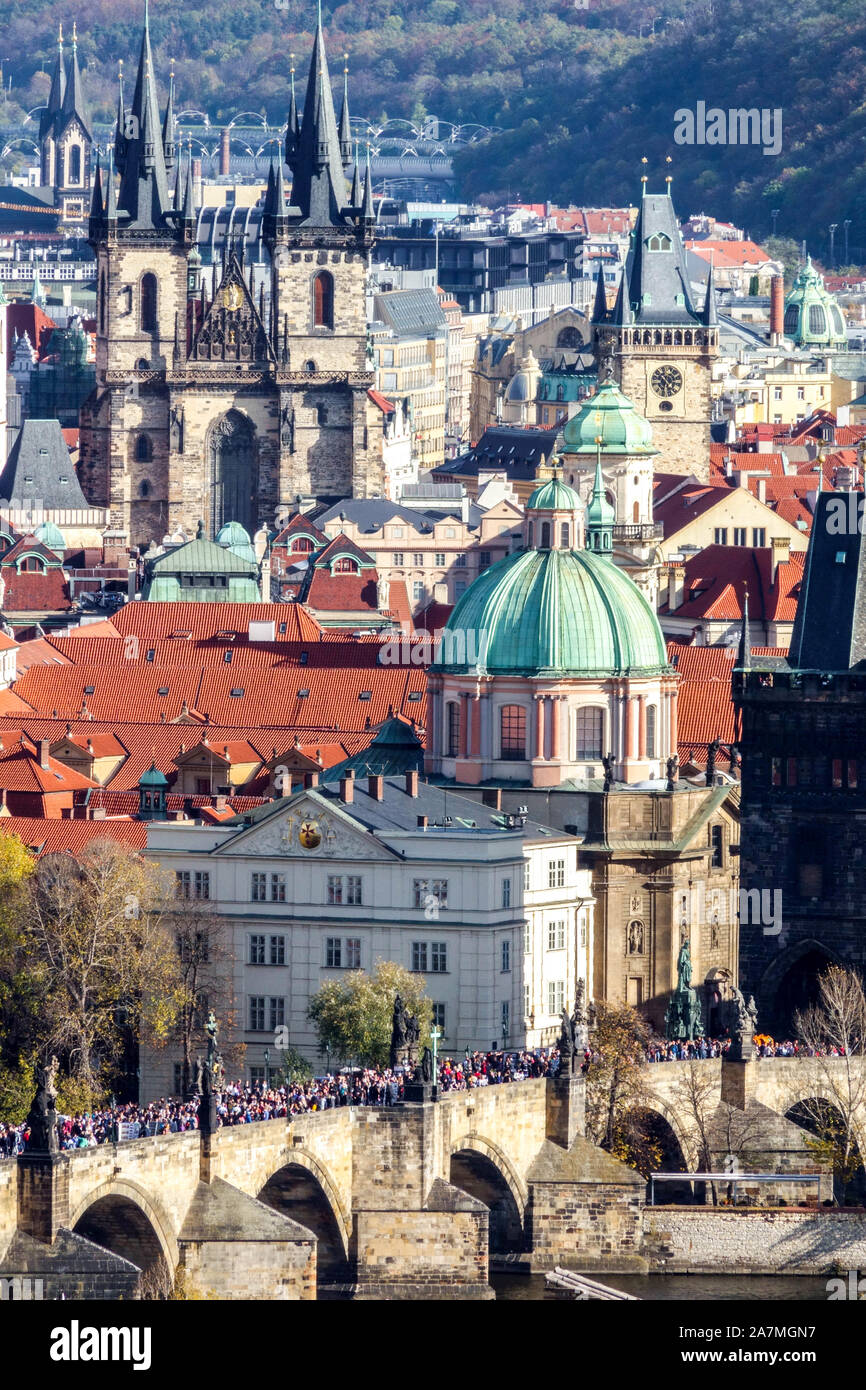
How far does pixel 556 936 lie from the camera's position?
444 feet

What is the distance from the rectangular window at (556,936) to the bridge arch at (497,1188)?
13.1 metres

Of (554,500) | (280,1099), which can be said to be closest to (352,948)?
(280,1099)

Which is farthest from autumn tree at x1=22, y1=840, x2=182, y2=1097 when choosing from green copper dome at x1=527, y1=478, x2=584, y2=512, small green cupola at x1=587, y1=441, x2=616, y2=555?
small green cupola at x1=587, y1=441, x2=616, y2=555

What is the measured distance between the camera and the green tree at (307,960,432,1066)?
125500 millimetres

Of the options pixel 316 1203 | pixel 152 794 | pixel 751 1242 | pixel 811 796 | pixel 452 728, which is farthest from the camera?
pixel 152 794

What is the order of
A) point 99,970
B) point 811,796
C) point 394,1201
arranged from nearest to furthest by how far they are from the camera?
1. point 394,1201
2. point 99,970
3. point 811,796

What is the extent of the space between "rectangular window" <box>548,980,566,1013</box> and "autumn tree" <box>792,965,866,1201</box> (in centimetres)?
577

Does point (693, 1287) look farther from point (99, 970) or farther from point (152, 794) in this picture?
point (152, 794)

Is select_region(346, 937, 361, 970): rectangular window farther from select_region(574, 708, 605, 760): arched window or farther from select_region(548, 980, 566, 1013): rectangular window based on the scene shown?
select_region(574, 708, 605, 760): arched window

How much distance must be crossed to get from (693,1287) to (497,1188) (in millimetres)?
5241

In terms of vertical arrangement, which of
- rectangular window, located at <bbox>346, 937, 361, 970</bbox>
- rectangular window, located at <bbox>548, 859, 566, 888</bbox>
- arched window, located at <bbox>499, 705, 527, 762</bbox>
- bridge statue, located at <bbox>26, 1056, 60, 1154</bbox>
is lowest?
bridge statue, located at <bbox>26, 1056, 60, 1154</bbox>

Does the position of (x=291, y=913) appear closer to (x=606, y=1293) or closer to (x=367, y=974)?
(x=367, y=974)

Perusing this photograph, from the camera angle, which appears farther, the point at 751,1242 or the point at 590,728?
the point at 590,728
